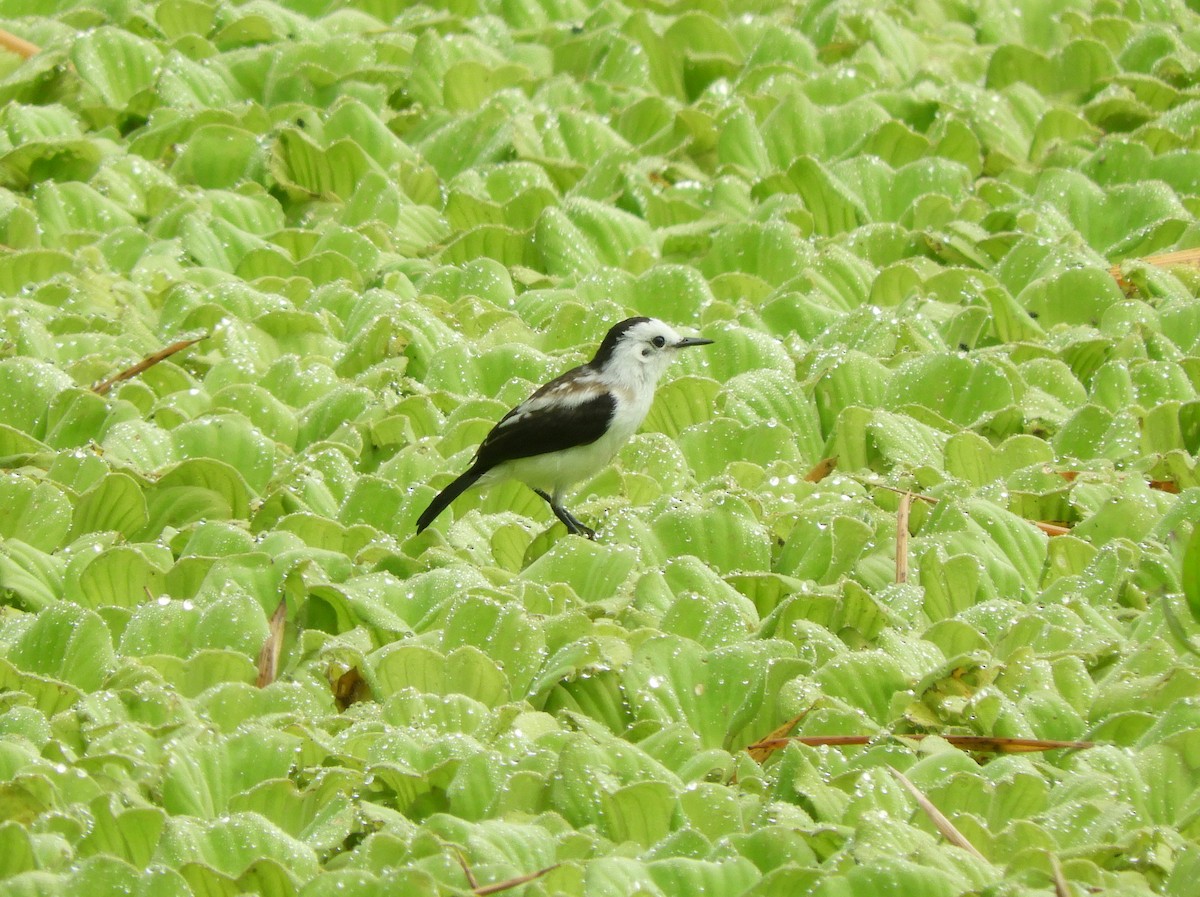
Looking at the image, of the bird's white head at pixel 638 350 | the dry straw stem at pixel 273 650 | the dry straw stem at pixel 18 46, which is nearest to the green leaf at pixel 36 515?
the dry straw stem at pixel 273 650

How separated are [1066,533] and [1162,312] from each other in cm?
122

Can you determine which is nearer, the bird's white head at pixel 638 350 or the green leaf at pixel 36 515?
the green leaf at pixel 36 515

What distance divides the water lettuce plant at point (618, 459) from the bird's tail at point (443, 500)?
78 mm

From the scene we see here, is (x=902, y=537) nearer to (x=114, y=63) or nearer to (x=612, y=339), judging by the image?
(x=612, y=339)

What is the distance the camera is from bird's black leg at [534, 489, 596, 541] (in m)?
4.30

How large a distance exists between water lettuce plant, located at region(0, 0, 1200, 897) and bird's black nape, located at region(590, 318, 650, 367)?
0.20 m

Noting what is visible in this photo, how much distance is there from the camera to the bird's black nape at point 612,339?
4.77 meters

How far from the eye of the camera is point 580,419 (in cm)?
460

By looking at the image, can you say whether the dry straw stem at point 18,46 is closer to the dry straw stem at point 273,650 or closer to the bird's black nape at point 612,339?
the bird's black nape at point 612,339

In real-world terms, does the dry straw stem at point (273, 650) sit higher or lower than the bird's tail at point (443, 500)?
lower

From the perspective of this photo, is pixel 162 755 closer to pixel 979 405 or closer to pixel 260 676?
pixel 260 676

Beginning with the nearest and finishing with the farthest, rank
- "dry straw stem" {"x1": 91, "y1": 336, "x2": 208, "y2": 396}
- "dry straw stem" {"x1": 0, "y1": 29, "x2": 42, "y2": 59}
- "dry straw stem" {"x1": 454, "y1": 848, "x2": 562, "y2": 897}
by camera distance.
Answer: "dry straw stem" {"x1": 454, "y1": 848, "x2": 562, "y2": 897} → "dry straw stem" {"x1": 91, "y1": 336, "x2": 208, "y2": 396} → "dry straw stem" {"x1": 0, "y1": 29, "x2": 42, "y2": 59}

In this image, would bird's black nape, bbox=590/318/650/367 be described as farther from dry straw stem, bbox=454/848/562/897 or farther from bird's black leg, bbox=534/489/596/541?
dry straw stem, bbox=454/848/562/897

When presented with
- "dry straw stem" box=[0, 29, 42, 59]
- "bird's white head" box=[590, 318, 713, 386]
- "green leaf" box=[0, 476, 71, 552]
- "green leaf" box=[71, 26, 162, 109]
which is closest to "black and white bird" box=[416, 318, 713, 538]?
"bird's white head" box=[590, 318, 713, 386]
